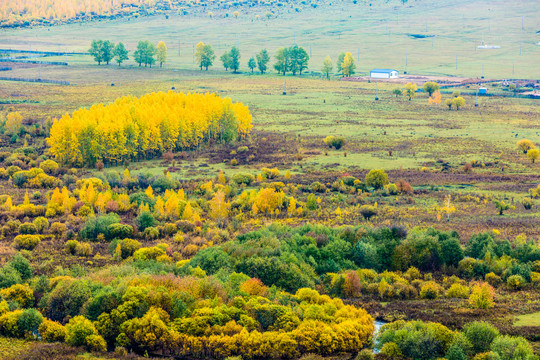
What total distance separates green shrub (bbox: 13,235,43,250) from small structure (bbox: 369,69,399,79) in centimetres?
14038

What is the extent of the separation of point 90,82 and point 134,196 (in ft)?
357

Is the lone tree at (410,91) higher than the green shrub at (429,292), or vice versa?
the lone tree at (410,91)

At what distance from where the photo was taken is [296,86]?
168000mm

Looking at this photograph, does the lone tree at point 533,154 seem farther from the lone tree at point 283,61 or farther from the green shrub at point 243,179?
the lone tree at point 283,61

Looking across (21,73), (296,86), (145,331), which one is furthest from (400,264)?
(21,73)

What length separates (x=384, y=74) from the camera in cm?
18212

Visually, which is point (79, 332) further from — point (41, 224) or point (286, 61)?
point (286, 61)

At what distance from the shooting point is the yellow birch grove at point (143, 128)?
8194 cm

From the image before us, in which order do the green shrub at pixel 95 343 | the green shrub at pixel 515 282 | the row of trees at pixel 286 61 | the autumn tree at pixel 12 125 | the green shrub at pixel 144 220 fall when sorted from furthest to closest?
the row of trees at pixel 286 61
the autumn tree at pixel 12 125
the green shrub at pixel 144 220
the green shrub at pixel 515 282
the green shrub at pixel 95 343

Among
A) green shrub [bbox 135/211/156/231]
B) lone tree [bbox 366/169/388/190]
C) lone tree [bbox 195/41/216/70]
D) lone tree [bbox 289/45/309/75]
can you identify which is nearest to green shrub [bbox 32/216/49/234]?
green shrub [bbox 135/211/156/231]

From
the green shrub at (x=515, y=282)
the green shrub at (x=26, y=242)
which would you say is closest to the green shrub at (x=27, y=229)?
the green shrub at (x=26, y=242)

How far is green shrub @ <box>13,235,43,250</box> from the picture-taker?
52719 mm

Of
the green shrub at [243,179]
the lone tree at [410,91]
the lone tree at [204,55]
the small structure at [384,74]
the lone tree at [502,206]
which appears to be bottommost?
the lone tree at [502,206]

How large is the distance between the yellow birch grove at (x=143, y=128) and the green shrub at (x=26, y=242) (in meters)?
29.2
